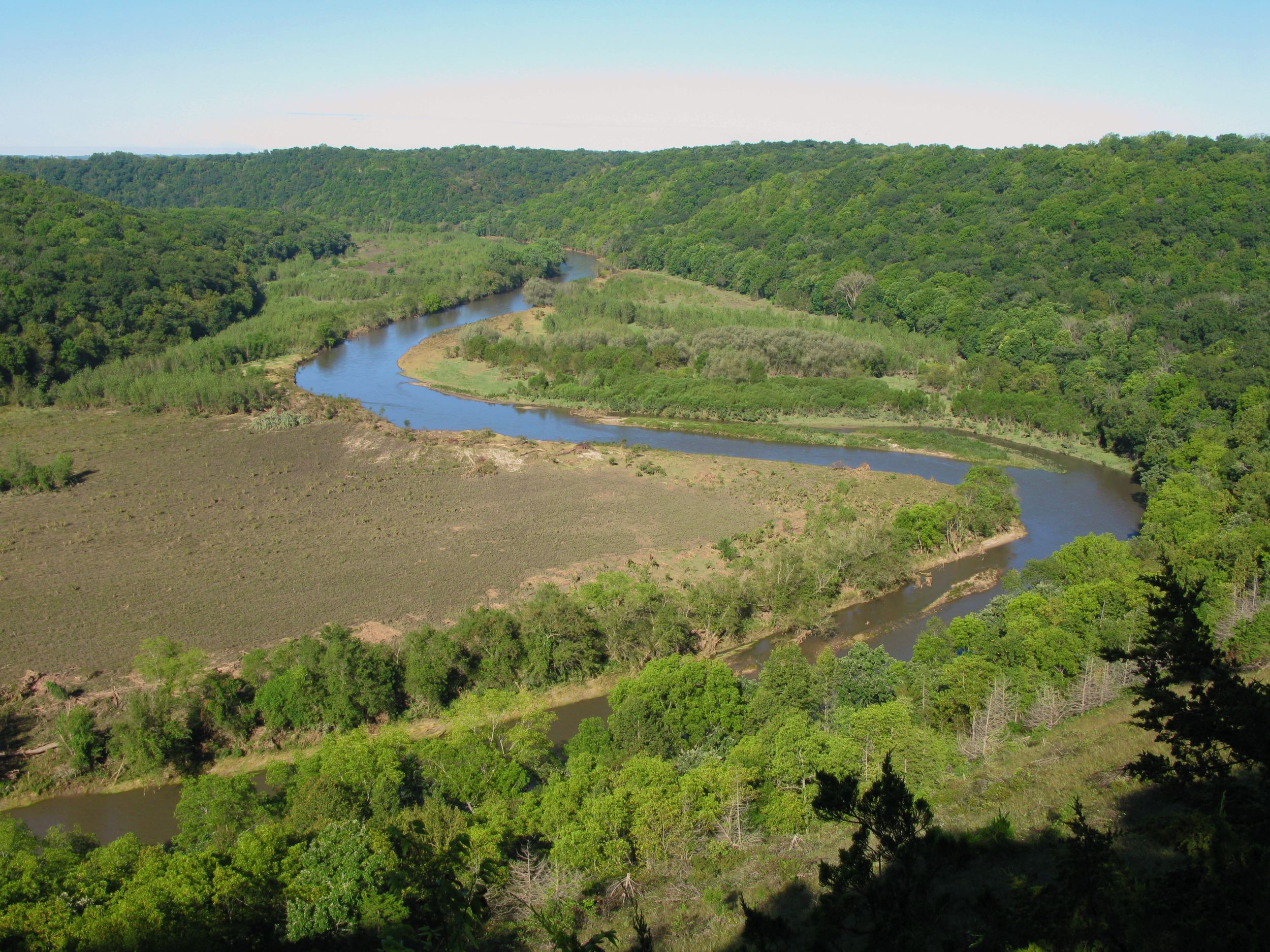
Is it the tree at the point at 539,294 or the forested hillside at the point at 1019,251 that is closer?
the forested hillside at the point at 1019,251

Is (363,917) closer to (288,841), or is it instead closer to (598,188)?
(288,841)

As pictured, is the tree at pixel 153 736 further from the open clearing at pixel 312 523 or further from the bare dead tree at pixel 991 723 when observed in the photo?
the bare dead tree at pixel 991 723

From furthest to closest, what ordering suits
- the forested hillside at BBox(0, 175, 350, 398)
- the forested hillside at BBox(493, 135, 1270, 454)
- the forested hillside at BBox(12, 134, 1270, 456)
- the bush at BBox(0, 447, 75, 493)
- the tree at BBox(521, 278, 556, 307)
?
the tree at BBox(521, 278, 556, 307) → the forested hillside at BBox(0, 175, 350, 398) → the forested hillside at BBox(12, 134, 1270, 456) → the forested hillside at BBox(493, 135, 1270, 454) → the bush at BBox(0, 447, 75, 493)

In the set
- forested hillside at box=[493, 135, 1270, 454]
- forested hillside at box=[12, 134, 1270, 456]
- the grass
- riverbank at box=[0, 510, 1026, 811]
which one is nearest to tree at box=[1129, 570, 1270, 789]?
the grass

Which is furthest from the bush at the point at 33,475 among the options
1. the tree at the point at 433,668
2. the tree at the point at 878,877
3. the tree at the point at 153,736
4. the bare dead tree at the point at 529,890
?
the tree at the point at 878,877

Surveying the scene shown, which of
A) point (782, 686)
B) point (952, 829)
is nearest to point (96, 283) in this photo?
point (782, 686)

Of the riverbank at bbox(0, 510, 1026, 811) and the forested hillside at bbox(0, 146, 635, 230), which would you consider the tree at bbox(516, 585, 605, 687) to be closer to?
the riverbank at bbox(0, 510, 1026, 811)
